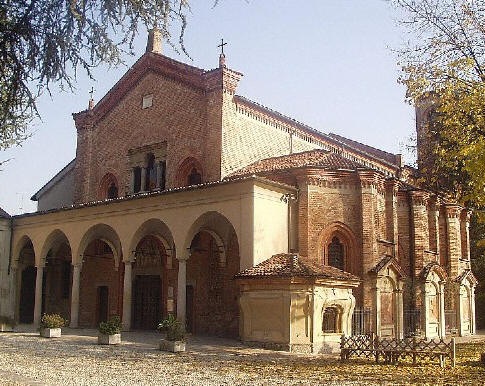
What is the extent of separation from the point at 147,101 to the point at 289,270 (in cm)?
1267

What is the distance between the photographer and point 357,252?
67.7ft

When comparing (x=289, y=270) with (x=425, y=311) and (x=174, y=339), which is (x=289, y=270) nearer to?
(x=174, y=339)

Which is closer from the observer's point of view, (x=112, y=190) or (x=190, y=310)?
(x=190, y=310)

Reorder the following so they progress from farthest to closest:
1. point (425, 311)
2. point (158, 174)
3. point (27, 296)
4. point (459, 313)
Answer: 1. point (27, 296)
2. point (459, 313)
3. point (158, 174)
4. point (425, 311)

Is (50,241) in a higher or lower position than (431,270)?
higher

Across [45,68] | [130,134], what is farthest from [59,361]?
[130,134]

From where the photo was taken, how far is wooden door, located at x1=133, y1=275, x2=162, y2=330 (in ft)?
78.6

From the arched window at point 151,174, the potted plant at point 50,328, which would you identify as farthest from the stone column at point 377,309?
the potted plant at point 50,328

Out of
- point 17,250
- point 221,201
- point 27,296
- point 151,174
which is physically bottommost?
point 27,296

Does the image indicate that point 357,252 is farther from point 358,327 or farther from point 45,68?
point 45,68

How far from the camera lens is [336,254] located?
2086 centimetres

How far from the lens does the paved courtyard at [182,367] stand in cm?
1121

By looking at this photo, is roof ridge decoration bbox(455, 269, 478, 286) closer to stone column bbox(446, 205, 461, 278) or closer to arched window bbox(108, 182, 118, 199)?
stone column bbox(446, 205, 461, 278)

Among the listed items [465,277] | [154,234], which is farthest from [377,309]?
[154,234]
